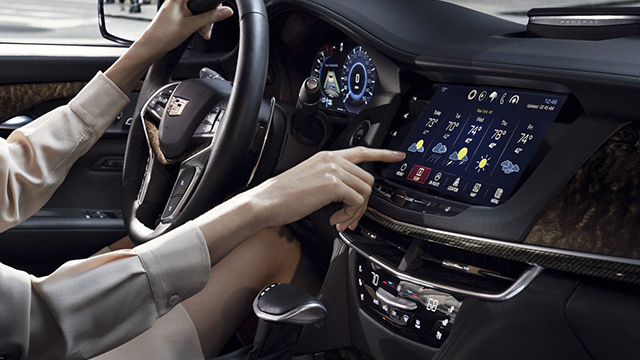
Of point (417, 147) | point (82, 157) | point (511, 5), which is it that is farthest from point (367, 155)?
point (82, 157)

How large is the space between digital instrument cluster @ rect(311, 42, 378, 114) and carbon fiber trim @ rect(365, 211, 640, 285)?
0.48 metres

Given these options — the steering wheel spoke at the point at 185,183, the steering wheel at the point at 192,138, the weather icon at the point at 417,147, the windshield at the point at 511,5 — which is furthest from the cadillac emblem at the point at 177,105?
the windshield at the point at 511,5

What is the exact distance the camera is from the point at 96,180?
174 centimetres

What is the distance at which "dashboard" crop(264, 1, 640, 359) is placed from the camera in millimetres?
736

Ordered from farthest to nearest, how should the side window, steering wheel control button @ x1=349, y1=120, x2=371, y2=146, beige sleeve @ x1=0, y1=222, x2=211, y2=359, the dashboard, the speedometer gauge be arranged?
1. the side window
2. the speedometer gauge
3. steering wheel control button @ x1=349, y1=120, x2=371, y2=146
4. the dashboard
5. beige sleeve @ x1=0, y1=222, x2=211, y2=359

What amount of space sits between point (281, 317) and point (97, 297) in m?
0.26

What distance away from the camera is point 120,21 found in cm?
206

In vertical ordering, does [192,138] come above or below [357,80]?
below

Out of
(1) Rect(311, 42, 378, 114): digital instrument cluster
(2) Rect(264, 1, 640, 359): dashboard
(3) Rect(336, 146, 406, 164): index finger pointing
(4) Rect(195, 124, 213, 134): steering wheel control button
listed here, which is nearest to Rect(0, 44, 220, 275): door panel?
(1) Rect(311, 42, 378, 114): digital instrument cluster

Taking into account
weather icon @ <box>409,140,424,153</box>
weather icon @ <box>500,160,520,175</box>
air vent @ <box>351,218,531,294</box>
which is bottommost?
air vent @ <box>351,218,531,294</box>

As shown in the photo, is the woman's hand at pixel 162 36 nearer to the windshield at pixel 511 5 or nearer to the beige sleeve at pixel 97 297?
the beige sleeve at pixel 97 297

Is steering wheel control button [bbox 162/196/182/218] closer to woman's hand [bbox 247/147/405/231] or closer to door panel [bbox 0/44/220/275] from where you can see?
woman's hand [bbox 247/147/405/231]

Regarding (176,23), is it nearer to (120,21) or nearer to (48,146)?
(48,146)

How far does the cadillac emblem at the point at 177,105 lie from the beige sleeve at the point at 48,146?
0.31 feet
